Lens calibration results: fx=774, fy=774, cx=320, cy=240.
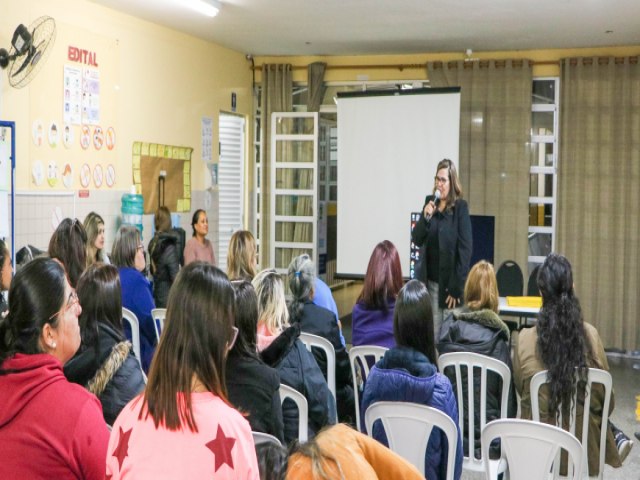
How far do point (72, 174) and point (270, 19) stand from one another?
7.22ft

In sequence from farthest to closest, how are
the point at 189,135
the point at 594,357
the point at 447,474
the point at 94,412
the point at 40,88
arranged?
the point at 189,135 → the point at 40,88 → the point at 594,357 → the point at 447,474 → the point at 94,412

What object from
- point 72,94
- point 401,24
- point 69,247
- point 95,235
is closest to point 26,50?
point 72,94

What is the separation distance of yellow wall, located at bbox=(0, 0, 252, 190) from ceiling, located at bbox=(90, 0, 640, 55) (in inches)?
7.9

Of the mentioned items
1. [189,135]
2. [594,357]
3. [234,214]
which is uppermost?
[189,135]

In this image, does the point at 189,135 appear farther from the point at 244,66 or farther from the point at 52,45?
the point at 52,45

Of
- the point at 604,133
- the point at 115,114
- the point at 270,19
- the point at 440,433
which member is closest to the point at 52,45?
the point at 115,114

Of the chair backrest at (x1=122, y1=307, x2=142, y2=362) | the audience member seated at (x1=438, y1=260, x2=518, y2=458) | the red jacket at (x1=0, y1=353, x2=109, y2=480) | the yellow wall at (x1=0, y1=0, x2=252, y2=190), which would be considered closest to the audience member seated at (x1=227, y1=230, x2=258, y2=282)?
the chair backrest at (x1=122, y1=307, x2=142, y2=362)

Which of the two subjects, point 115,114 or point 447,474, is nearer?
point 447,474

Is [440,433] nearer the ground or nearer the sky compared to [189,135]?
nearer the ground

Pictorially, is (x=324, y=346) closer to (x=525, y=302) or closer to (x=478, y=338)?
(x=478, y=338)

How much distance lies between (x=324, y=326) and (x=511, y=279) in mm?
3531

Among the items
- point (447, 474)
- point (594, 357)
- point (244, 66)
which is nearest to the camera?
point (447, 474)

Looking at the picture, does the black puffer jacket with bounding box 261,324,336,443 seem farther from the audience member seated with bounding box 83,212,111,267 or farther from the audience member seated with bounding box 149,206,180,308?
the audience member seated with bounding box 149,206,180,308

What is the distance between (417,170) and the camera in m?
7.92
